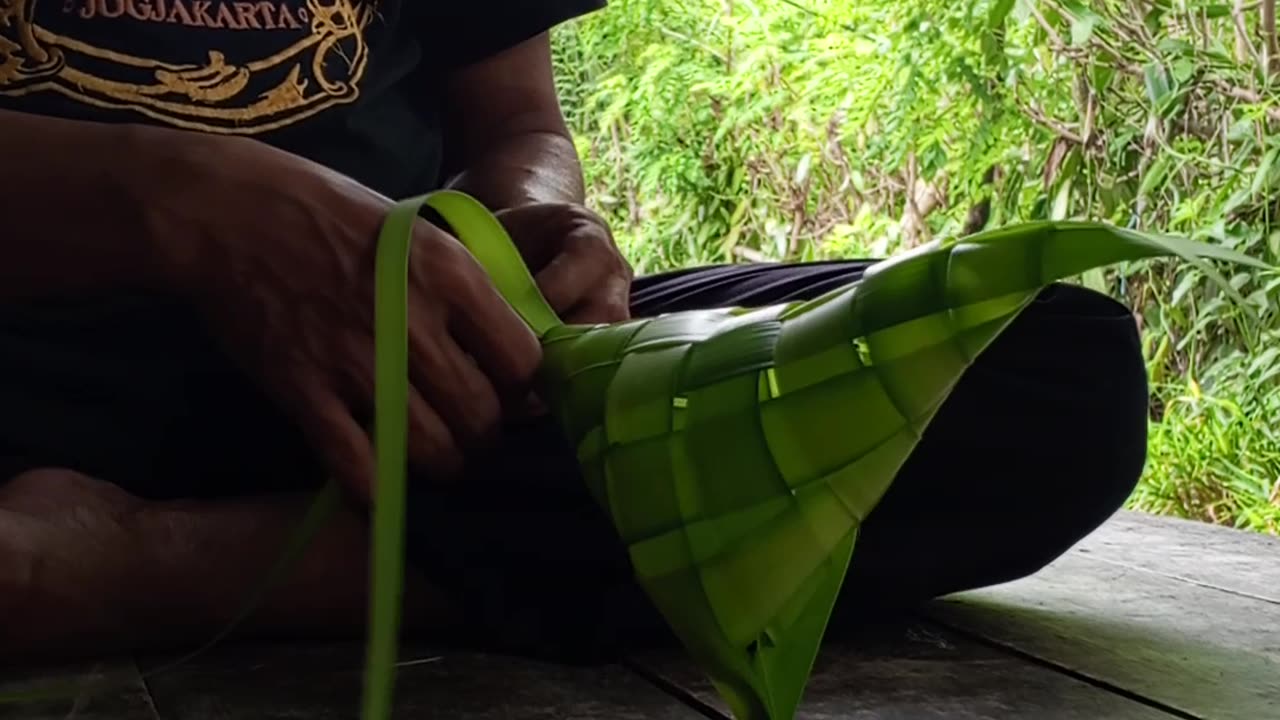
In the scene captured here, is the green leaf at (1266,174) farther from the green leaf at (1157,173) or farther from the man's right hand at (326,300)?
the man's right hand at (326,300)

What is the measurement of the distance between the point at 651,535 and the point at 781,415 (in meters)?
0.06

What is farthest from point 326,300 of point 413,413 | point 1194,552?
point 1194,552

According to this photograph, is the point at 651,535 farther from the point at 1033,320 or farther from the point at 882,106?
the point at 882,106

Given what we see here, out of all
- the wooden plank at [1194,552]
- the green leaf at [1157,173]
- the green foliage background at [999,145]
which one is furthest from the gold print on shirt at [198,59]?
the green leaf at [1157,173]

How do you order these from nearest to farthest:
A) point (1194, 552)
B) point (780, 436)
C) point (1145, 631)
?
point (780, 436)
point (1145, 631)
point (1194, 552)

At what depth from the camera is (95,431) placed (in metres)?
0.89

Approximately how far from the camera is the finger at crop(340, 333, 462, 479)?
2.06 ft

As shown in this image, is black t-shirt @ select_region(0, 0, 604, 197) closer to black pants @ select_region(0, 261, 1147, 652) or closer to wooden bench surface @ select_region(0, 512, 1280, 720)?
black pants @ select_region(0, 261, 1147, 652)

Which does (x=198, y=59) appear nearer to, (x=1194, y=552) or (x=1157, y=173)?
(x=1194, y=552)

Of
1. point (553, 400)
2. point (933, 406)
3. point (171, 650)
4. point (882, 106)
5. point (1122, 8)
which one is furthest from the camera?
point (882, 106)

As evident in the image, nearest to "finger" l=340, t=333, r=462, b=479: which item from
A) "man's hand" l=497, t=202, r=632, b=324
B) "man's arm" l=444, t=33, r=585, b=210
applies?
"man's hand" l=497, t=202, r=632, b=324

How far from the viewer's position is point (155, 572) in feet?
2.66

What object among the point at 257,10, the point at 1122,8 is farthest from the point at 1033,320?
the point at 1122,8

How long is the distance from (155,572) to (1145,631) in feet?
1.91
